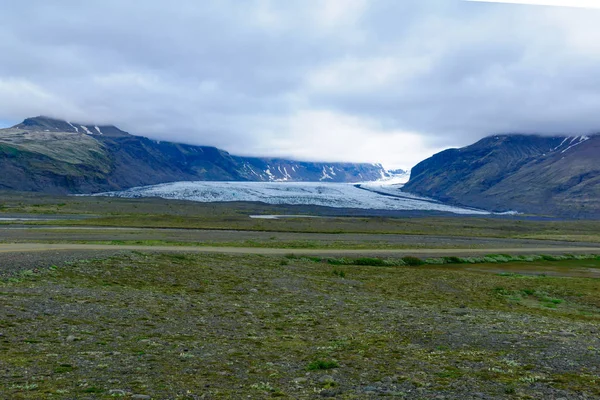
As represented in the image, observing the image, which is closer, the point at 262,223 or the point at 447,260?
the point at 447,260

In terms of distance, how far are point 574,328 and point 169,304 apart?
56.2 ft

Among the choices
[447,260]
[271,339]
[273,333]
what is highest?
[271,339]

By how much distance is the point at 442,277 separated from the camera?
35.4 metres

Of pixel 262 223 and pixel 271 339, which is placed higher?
pixel 271 339

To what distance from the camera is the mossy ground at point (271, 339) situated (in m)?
Result: 9.95

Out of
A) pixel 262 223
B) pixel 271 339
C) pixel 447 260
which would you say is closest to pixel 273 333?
pixel 271 339

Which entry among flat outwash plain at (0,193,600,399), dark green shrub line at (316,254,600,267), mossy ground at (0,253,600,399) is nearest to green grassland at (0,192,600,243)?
dark green shrub line at (316,254,600,267)

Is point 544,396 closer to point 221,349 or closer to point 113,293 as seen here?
point 221,349

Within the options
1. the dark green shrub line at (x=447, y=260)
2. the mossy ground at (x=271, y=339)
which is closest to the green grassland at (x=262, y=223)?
the dark green shrub line at (x=447, y=260)

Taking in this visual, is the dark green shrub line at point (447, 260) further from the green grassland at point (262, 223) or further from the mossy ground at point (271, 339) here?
the green grassland at point (262, 223)

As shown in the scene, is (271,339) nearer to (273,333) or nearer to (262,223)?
(273,333)

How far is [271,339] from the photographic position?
49.1 feet

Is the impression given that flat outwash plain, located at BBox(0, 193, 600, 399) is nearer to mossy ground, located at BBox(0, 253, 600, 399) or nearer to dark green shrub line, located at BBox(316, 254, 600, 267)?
mossy ground, located at BBox(0, 253, 600, 399)

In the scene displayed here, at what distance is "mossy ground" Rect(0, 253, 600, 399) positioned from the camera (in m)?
9.95
